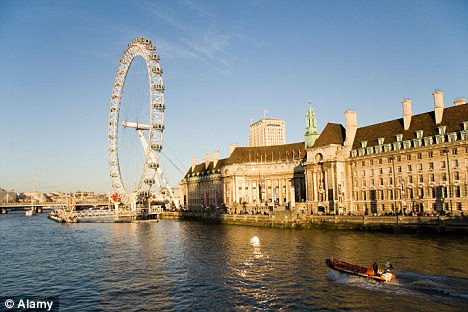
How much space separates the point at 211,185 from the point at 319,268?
115692 mm

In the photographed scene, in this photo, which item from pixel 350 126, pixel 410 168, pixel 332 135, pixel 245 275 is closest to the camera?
pixel 245 275

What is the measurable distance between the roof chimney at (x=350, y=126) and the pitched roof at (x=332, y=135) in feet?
9.19

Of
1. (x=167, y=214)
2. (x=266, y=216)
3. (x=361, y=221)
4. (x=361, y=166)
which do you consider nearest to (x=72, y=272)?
(x=361, y=221)

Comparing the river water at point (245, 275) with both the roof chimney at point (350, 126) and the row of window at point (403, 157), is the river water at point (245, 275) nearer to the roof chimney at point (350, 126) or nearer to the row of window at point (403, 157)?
the row of window at point (403, 157)

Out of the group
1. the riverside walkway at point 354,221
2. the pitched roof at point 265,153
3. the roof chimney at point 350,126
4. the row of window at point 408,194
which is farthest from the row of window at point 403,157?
the pitched roof at point 265,153

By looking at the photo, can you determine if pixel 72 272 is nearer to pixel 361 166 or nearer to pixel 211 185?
pixel 361 166

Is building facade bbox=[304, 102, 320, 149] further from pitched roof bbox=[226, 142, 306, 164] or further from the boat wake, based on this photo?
the boat wake

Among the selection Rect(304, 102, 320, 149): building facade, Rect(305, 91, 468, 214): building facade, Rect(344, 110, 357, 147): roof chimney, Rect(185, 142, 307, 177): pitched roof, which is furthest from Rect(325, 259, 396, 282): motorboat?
Rect(185, 142, 307, 177): pitched roof

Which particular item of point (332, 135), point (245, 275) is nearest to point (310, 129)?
point (332, 135)

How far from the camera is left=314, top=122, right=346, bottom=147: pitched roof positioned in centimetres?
9831

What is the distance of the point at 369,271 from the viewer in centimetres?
3609

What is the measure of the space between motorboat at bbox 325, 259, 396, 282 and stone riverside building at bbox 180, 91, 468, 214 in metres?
35.0

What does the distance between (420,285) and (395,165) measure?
50099mm

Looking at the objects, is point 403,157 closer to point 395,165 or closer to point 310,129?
point 395,165
